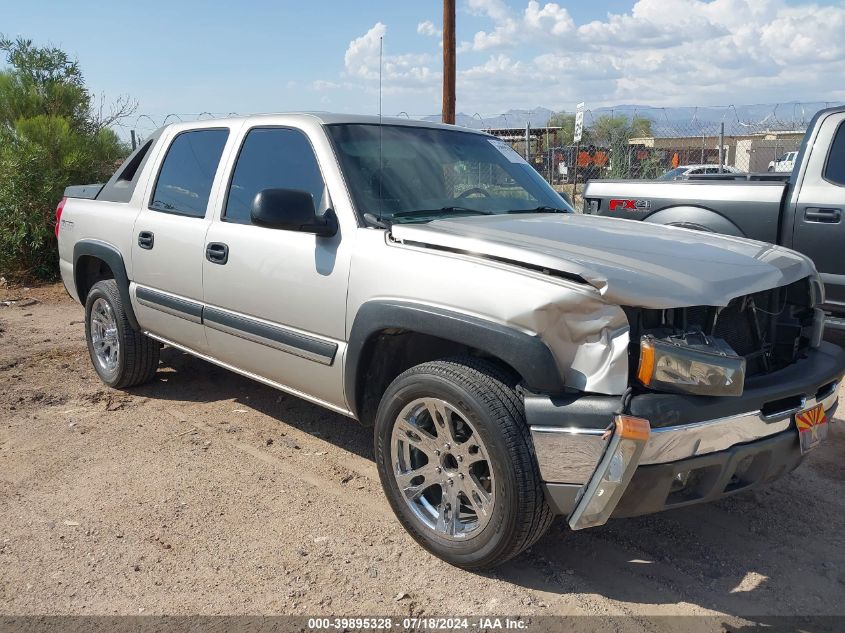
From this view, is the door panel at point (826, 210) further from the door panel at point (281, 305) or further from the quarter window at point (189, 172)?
the quarter window at point (189, 172)

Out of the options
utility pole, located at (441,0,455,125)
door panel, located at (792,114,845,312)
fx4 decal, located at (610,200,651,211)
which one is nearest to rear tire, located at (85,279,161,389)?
fx4 decal, located at (610,200,651,211)

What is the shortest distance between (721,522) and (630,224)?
1502 mm

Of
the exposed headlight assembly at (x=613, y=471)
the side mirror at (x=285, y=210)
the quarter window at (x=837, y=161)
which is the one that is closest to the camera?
the exposed headlight assembly at (x=613, y=471)

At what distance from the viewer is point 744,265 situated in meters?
3.11

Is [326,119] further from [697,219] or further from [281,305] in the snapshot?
[697,219]

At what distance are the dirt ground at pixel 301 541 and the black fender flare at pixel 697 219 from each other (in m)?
1.94

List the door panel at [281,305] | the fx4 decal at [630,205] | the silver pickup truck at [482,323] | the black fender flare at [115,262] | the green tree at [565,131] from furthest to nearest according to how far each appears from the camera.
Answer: the green tree at [565,131]
the fx4 decal at [630,205]
the black fender flare at [115,262]
the door panel at [281,305]
the silver pickup truck at [482,323]

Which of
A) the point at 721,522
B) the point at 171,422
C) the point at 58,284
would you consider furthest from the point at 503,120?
the point at 721,522

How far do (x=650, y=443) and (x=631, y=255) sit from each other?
32.2 inches

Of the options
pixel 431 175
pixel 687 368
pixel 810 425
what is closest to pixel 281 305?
pixel 431 175

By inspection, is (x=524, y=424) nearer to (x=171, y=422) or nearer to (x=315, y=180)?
(x=315, y=180)

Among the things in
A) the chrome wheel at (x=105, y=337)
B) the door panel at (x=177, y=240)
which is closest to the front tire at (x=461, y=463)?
the door panel at (x=177, y=240)

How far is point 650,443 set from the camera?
255 cm

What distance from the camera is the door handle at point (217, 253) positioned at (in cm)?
412
